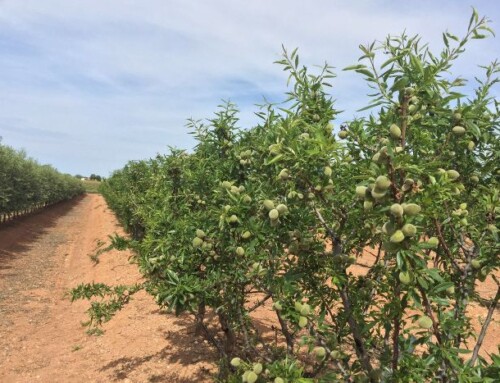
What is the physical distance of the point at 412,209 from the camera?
1.95 metres

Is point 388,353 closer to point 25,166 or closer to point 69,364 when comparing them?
point 69,364

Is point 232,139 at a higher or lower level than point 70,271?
higher

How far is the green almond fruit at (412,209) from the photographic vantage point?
195 cm

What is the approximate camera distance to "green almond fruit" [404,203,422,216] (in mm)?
1945

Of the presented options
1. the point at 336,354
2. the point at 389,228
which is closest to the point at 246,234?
the point at 336,354

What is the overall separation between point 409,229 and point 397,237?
73 mm

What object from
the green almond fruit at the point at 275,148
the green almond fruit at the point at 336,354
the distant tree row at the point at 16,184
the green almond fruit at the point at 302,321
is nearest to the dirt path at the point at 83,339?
the green almond fruit at the point at 336,354

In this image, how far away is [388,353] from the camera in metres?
2.73

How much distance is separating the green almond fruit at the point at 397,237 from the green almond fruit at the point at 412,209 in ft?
0.36

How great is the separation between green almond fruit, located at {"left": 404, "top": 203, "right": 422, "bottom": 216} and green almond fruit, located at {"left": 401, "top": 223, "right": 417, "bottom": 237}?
61mm

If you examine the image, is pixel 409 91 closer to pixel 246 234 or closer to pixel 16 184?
pixel 246 234

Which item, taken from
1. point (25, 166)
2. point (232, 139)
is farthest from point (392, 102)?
point (25, 166)

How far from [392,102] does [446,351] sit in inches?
61.4

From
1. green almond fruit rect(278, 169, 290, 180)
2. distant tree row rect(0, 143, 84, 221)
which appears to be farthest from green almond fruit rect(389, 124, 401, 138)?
distant tree row rect(0, 143, 84, 221)
